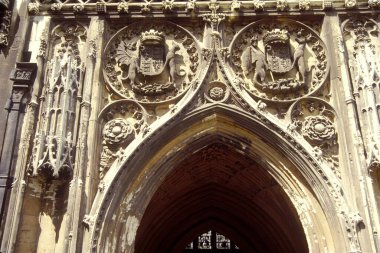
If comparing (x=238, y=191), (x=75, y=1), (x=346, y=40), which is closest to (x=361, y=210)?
(x=346, y=40)

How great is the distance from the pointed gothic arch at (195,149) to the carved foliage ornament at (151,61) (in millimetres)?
912

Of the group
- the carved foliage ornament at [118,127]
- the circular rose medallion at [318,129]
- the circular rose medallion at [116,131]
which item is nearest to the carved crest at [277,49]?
the circular rose medallion at [318,129]

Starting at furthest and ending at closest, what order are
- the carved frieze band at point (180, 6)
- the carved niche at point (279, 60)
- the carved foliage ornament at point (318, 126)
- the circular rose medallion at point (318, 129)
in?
the carved frieze band at point (180, 6) → the carved niche at point (279, 60) → the circular rose medallion at point (318, 129) → the carved foliage ornament at point (318, 126)

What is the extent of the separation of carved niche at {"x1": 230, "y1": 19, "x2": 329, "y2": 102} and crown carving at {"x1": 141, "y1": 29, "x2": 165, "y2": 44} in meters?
1.49

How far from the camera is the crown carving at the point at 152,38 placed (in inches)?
440

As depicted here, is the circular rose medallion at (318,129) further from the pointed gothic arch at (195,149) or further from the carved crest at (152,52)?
the carved crest at (152,52)

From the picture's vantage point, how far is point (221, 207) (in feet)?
47.4

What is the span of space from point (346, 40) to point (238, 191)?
4.57 meters

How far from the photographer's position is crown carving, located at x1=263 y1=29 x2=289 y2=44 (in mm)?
11141

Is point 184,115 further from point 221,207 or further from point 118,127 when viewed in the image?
point 221,207

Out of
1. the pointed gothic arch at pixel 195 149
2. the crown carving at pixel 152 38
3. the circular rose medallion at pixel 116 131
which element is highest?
the crown carving at pixel 152 38

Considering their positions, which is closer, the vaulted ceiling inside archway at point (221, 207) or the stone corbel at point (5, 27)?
the stone corbel at point (5, 27)

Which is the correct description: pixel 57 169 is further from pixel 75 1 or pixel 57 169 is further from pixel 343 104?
pixel 343 104

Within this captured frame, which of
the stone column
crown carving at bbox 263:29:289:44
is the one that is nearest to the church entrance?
crown carving at bbox 263:29:289:44
